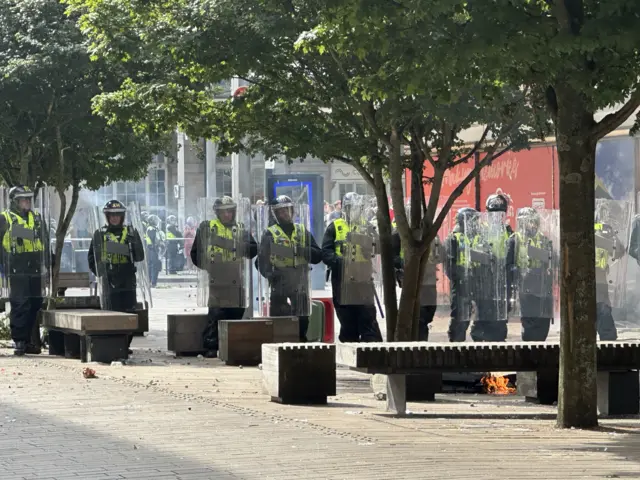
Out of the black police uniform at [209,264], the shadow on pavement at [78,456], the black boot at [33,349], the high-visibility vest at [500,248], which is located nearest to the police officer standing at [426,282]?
the high-visibility vest at [500,248]

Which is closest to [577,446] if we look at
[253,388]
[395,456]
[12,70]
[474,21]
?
[395,456]

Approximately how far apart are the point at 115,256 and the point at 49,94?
2.22 metres

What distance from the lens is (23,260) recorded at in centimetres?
1847

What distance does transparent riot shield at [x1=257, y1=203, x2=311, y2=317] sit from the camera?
1866 cm

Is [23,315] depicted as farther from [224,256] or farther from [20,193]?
[224,256]

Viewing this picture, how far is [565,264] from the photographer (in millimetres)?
10898

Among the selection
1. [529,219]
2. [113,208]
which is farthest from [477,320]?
[113,208]

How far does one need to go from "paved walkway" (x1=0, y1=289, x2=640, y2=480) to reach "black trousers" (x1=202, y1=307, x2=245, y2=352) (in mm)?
3657

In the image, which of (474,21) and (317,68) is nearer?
(474,21)

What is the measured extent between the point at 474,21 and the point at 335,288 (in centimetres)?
882

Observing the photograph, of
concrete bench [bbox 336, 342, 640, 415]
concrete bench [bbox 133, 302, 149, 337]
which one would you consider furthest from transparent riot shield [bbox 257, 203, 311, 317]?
concrete bench [bbox 336, 342, 640, 415]

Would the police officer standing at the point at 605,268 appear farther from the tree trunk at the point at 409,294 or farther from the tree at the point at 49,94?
the tree at the point at 49,94

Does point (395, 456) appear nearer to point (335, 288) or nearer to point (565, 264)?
point (565, 264)

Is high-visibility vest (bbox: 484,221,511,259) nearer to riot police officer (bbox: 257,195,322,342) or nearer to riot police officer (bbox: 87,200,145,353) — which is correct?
riot police officer (bbox: 257,195,322,342)
